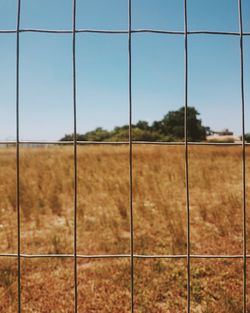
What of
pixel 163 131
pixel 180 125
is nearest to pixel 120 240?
pixel 180 125

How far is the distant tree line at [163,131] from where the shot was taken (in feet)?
94.6

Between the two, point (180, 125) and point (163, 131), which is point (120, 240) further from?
point (163, 131)

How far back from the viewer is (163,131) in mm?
33969

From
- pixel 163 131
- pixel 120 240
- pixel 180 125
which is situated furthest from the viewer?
pixel 163 131

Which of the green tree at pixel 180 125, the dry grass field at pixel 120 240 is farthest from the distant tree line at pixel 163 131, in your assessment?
the dry grass field at pixel 120 240

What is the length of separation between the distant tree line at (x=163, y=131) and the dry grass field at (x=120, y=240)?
845 inches

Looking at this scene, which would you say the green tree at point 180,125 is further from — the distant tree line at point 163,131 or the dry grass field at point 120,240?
the dry grass field at point 120,240

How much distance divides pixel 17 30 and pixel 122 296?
193cm

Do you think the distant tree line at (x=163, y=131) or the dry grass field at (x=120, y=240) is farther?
the distant tree line at (x=163, y=131)

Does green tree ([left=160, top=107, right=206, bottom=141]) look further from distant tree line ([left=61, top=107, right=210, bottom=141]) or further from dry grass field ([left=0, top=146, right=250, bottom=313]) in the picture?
dry grass field ([left=0, top=146, right=250, bottom=313])

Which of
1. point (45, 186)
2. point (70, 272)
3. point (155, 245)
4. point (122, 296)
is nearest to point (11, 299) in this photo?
point (70, 272)

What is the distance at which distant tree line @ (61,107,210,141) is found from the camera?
28.8 meters

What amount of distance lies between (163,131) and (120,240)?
102 feet

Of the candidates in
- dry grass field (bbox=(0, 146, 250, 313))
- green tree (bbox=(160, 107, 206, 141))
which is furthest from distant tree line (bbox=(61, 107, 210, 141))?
dry grass field (bbox=(0, 146, 250, 313))
